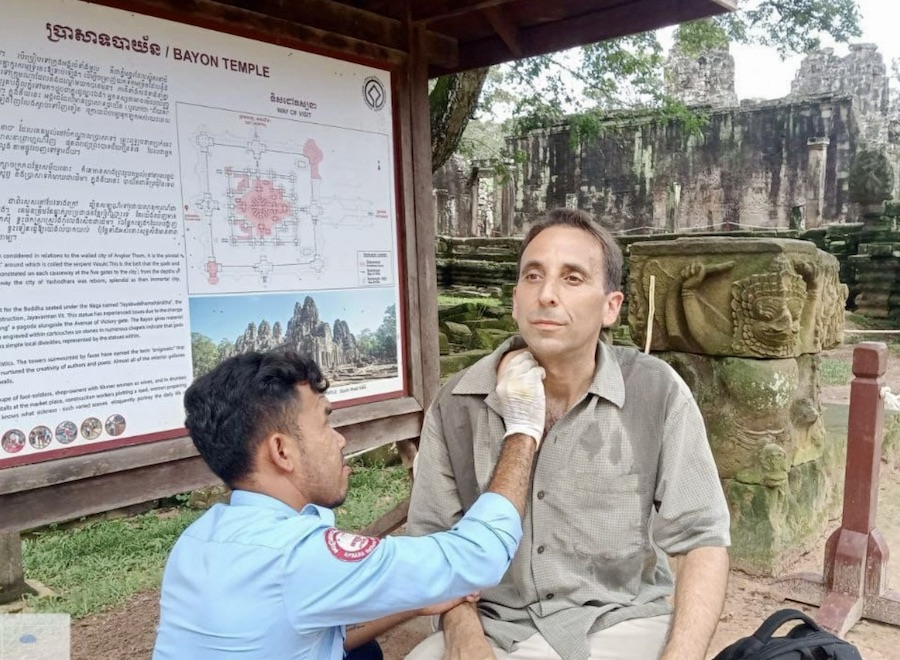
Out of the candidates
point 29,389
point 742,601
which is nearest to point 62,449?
point 29,389

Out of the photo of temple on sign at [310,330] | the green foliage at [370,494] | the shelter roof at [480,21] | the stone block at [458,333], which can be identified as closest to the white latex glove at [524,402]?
the photo of temple on sign at [310,330]

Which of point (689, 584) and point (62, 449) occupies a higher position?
point (62, 449)

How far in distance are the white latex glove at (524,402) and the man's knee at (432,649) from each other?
0.55 meters

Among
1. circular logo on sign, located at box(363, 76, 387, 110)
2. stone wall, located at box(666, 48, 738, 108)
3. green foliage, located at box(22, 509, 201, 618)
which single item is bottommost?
green foliage, located at box(22, 509, 201, 618)

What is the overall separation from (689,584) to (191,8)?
231 cm

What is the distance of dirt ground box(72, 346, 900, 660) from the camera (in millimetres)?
3178

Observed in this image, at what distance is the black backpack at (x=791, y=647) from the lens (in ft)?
4.86

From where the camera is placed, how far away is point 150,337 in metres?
2.22

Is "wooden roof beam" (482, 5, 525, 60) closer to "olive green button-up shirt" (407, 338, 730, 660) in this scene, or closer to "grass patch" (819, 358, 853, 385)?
"olive green button-up shirt" (407, 338, 730, 660)

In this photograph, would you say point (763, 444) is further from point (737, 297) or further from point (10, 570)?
point (10, 570)

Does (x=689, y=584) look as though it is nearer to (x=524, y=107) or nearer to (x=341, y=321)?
(x=341, y=321)

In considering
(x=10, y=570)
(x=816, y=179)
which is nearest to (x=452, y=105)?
(x=10, y=570)

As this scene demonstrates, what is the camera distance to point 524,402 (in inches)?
67.7

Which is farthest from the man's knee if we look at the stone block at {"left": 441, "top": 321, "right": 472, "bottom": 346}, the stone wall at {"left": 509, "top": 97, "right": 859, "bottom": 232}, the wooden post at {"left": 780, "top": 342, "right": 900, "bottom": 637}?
the stone wall at {"left": 509, "top": 97, "right": 859, "bottom": 232}
